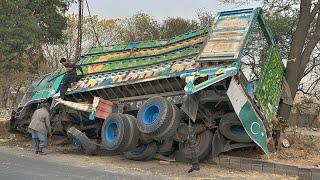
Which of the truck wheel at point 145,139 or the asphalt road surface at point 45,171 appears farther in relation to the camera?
the truck wheel at point 145,139

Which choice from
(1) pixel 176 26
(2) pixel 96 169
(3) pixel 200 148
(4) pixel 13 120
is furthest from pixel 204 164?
(1) pixel 176 26

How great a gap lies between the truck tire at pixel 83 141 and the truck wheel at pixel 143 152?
1.52m

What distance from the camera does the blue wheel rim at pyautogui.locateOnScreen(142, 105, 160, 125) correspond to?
10851 millimetres

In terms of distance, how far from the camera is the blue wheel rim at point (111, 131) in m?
11.6

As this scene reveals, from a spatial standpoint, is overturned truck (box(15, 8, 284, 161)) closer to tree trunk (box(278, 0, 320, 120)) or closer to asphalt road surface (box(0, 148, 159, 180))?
tree trunk (box(278, 0, 320, 120))

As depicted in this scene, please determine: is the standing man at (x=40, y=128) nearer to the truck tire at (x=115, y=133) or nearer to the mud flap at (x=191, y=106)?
the truck tire at (x=115, y=133)

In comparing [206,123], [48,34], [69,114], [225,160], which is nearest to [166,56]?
[206,123]

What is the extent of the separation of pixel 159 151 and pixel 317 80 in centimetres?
2377

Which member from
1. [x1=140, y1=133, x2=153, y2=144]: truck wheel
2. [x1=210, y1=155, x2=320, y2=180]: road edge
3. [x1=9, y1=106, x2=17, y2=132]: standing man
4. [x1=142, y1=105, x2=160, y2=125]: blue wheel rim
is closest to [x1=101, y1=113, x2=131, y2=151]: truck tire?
[x1=140, y1=133, x2=153, y2=144]: truck wheel

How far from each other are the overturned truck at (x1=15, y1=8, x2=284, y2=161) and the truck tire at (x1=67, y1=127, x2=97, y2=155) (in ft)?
0.25

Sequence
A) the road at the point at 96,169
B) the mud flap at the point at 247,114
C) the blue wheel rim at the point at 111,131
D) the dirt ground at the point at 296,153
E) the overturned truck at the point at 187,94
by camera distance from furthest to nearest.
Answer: the blue wheel rim at the point at 111,131 < the dirt ground at the point at 296,153 < the overturned truck at the point at 187,94 < the mud flap at the point at 247,114 < the road at the point at 96,169

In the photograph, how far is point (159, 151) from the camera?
11719 millimetres

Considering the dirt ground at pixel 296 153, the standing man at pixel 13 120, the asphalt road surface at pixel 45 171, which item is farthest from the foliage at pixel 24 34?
the dirt ground at pixel 296 153

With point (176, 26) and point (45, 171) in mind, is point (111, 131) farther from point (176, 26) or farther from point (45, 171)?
point (176, 26)
